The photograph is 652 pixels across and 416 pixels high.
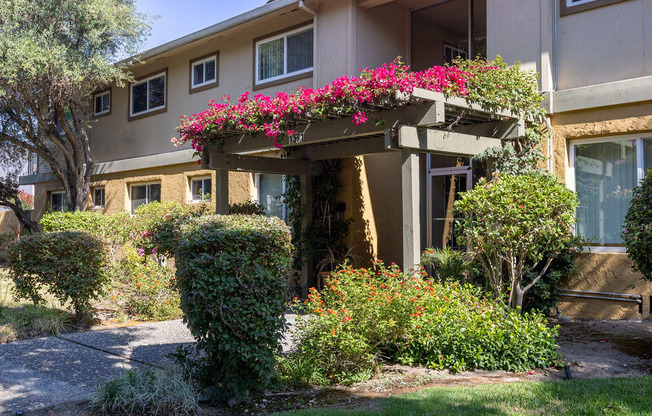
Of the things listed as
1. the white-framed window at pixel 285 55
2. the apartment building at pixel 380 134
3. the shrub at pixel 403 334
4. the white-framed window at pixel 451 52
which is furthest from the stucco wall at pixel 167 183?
the shrub at pixel 403 334

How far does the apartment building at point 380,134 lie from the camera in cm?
799

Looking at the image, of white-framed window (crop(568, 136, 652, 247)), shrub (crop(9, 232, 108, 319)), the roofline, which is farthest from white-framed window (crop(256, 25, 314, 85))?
shrub (crop(9, 232, 108, 319))

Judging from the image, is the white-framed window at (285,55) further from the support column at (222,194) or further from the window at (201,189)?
the support column at (222,194)

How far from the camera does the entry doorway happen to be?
10969mm

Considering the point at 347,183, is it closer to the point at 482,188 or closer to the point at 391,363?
the point at 482,188

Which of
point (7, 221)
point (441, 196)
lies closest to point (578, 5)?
point (441, 196)

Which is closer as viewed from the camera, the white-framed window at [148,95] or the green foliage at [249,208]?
the green foliage at [249,208]

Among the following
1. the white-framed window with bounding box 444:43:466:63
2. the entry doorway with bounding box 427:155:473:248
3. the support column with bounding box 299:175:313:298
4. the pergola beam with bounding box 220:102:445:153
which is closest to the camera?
the pergola beam with bounding box 220:102:445:153

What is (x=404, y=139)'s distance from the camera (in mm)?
7137

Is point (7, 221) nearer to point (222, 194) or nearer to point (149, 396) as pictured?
point (222, 194)

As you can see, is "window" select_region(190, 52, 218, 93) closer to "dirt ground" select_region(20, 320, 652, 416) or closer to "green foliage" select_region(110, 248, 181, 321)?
"green foliage" select_region(110, 248, 181, 321)

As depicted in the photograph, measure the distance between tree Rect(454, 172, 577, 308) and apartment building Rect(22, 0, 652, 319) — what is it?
81 centimetres

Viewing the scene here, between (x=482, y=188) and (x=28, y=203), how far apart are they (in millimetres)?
25794

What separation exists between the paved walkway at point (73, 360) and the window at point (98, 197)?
10.3 m
